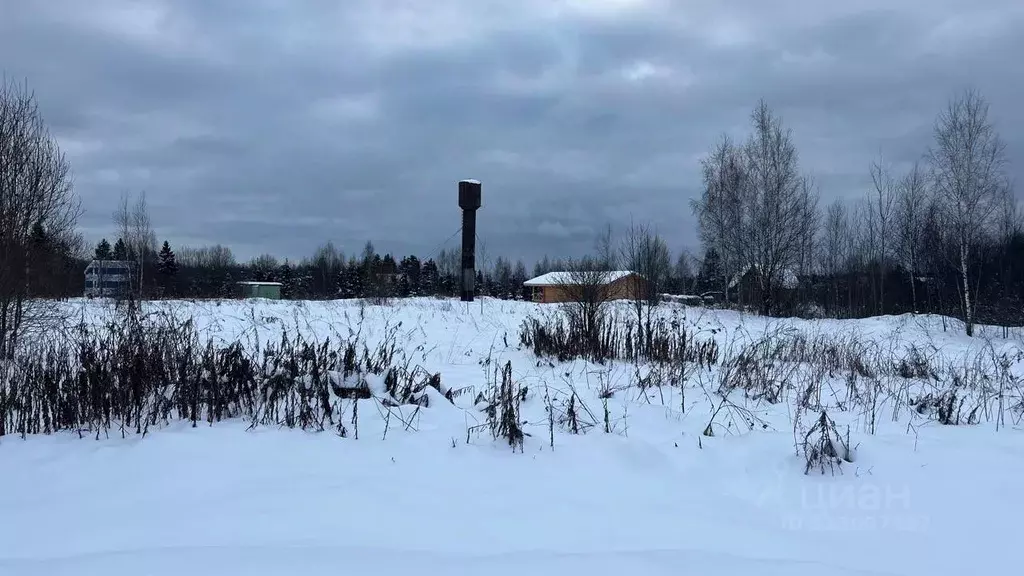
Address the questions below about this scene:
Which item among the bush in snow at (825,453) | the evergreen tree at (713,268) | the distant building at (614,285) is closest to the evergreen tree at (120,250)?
the distant building at (614,285)

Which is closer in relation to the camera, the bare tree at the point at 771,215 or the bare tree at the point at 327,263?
the bare tree at the point at 771,215

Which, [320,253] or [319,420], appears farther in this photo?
[320,253]

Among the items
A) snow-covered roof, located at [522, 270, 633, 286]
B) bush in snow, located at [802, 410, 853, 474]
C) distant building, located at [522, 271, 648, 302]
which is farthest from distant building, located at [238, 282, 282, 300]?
bush in snow, located at [802, 410, 853, 474]

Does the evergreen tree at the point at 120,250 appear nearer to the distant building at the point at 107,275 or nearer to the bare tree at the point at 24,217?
the distant building at the point at 107,275

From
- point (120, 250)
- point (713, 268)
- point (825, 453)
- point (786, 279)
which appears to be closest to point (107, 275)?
point (120, 250)

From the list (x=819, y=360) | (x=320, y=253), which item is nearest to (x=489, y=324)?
(x=819, y=360)

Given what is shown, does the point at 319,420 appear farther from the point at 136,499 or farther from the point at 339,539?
the point at 339,539

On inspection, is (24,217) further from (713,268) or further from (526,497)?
(713,268)

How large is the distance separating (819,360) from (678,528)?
5.99 meters

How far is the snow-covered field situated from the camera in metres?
2.50

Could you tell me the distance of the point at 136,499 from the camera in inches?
120

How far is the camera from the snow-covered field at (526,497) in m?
2.50

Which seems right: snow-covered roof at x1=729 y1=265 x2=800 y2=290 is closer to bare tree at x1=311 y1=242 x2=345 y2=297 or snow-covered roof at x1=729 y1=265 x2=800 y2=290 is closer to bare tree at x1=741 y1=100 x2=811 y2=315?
bare tree at x1=741 y1=100 x2=811 y2=315

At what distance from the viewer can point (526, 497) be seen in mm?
3168
